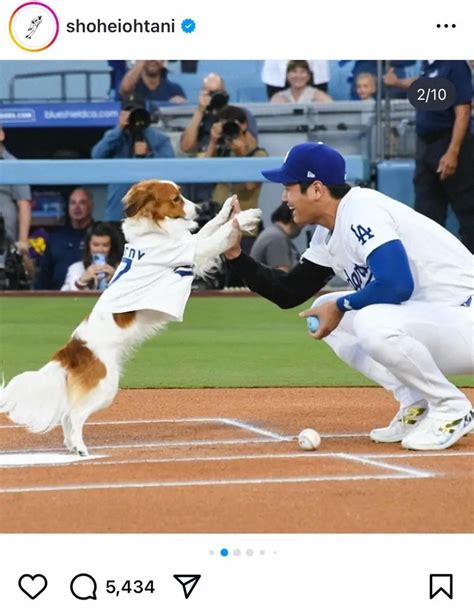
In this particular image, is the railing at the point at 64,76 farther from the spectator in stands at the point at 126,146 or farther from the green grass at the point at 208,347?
the green grass at the point at 208,347

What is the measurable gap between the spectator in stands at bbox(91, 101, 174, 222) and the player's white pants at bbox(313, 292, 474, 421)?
24.7 ft

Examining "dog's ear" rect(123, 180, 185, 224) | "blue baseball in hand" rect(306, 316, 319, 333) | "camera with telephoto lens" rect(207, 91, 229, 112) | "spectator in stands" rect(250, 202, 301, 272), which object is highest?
"camera with telephoto lens" rect(207, 91, 229, 112)

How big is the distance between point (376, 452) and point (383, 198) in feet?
3.98

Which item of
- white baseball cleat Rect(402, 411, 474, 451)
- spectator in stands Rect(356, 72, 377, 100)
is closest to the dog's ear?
white baseball cleat Rect(402, 411, 474, 451)

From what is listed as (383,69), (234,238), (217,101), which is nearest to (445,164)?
(383,69)

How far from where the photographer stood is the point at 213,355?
1014 centimetres

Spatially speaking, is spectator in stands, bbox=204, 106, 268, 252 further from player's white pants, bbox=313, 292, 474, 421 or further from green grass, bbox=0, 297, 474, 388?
player's white pants, bbox=313, 292, 474, 421

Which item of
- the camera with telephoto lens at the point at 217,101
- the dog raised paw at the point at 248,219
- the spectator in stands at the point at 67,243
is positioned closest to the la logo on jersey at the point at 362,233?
the dog raised paw at the point at 248,219

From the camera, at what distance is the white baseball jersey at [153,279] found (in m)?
5.82

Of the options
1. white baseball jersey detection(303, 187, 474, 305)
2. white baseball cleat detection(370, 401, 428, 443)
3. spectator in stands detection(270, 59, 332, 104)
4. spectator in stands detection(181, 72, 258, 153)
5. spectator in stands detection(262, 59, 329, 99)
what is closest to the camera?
white baseball jersey detection(303, 187, 474, 305)

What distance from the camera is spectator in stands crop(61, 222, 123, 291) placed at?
13.6 meters

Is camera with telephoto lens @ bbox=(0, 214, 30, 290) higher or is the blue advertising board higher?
the blue advertising board

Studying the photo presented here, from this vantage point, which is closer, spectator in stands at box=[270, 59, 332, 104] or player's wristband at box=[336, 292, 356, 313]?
player's wristband at box=[336, 292, 356, 313]
